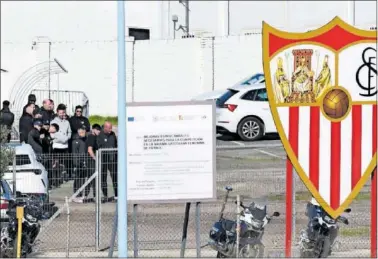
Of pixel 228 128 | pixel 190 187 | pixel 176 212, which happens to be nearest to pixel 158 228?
pixel 176 212

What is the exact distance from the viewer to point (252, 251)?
38.9 ft

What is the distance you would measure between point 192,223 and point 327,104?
11.7 feet

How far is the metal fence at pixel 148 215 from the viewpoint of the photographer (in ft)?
41.9

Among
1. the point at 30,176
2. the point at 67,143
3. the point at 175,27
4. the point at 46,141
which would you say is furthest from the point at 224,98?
the point at 175,27

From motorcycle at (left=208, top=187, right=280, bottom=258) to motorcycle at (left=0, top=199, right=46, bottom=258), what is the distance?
2349 millimetres

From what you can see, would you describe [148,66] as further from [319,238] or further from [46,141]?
[319,238]

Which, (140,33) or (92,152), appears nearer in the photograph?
(92,152)

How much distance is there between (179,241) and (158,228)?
606 mm

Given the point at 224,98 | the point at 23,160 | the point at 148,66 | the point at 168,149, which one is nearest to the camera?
the point at 168,149

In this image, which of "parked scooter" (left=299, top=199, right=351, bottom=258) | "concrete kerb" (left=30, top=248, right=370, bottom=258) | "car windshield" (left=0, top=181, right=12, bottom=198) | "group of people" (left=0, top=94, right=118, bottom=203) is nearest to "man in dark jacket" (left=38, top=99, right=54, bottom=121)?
"group of people" (left=0, top=94, right=118, bottom=203)

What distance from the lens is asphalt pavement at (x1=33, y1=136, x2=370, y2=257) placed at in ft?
42.0

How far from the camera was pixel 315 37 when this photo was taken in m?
11.8

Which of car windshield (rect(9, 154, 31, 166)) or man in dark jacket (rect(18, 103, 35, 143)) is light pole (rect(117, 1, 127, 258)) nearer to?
car windshield (rect(9, 154, 31, 166))

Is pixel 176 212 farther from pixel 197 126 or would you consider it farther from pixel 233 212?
pixel 197 126
